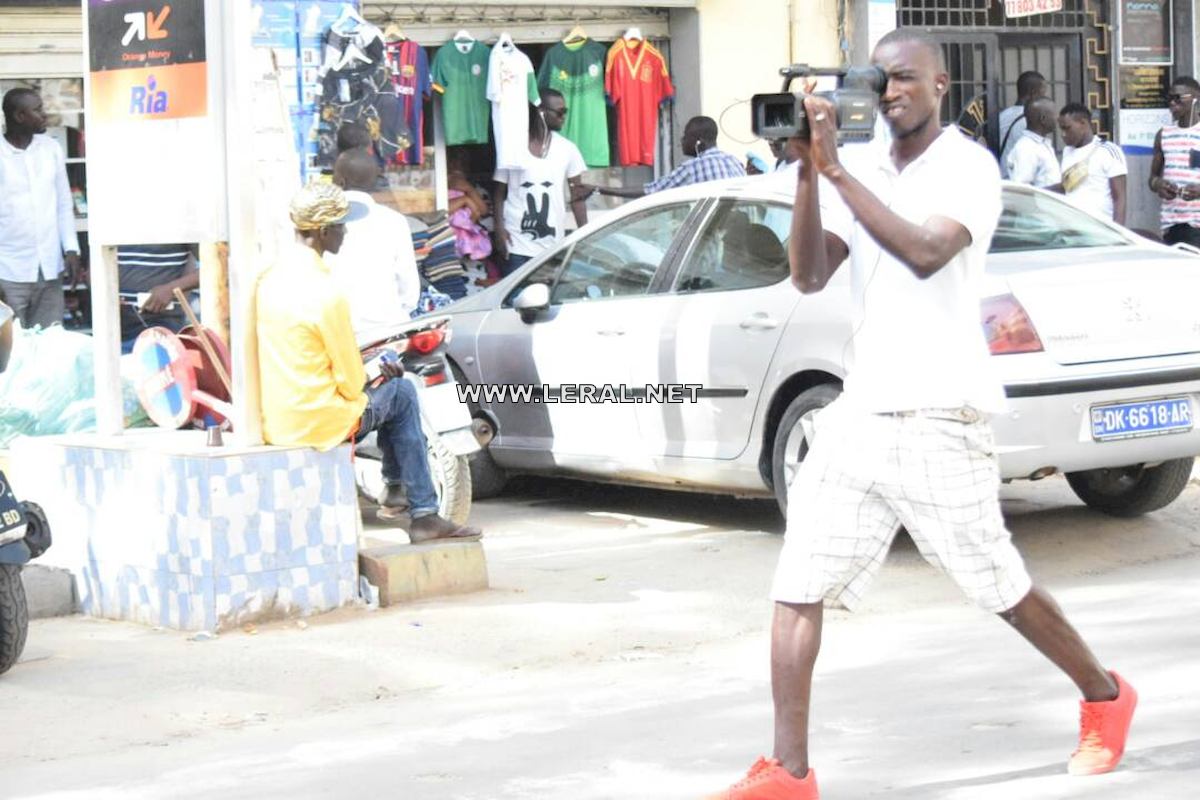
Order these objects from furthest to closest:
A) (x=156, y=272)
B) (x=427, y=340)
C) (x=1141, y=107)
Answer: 1. (x=1141, y=107)
2. (x=156, y=272)
3. (x=427, y=340)

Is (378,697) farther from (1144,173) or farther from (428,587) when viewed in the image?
(1144,173)

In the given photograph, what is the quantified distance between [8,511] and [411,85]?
6257mm

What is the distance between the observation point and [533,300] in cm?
924

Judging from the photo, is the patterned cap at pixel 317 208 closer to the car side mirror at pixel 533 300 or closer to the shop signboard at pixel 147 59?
the shop signboard at pixel 147 59

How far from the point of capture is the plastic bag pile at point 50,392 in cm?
898

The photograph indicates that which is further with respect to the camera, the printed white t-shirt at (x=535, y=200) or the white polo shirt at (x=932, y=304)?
the printed white t-shirt at (x=535, y=200)

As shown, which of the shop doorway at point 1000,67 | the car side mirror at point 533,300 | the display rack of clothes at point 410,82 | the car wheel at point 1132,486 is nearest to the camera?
the car wheel at point 1132,486

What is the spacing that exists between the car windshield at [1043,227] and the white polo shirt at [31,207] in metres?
5.27

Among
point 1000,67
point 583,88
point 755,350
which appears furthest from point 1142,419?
point 1000,67

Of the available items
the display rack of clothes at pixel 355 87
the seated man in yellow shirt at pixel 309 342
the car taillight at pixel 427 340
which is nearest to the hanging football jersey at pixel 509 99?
the display rack of clothes at pixel 355 87

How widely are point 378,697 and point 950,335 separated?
2.51 m

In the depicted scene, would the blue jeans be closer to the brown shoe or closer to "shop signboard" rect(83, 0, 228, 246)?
the brown shoe

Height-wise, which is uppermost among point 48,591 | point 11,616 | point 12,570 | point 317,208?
point 317,208

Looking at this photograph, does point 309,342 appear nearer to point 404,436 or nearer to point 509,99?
point 404,436
